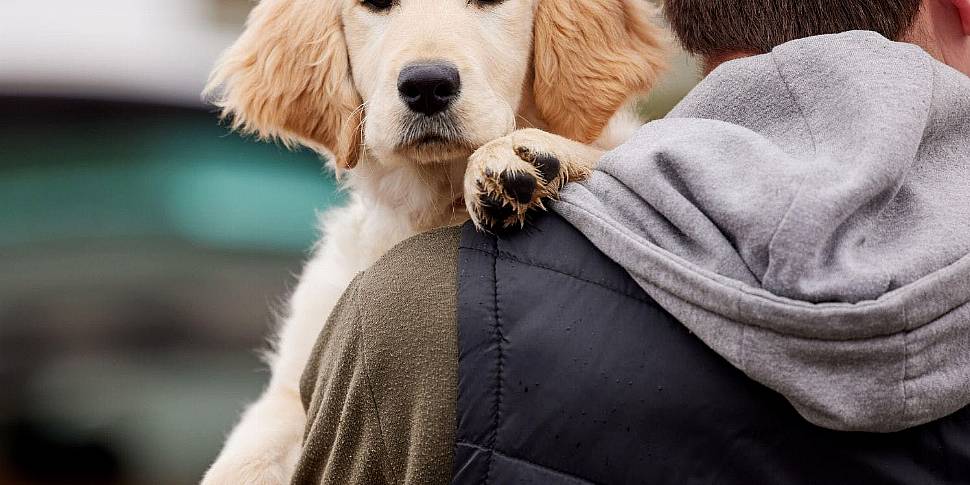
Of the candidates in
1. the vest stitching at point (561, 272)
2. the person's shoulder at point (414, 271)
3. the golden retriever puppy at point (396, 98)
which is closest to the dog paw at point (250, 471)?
the golden retriever puppy at point (396, 98)

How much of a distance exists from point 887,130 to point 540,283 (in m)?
0.53

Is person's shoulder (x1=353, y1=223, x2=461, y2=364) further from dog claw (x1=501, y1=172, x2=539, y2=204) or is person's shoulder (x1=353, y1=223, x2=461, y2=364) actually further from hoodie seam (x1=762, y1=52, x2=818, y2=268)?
hoodie seam (x1=762, y1=52, x2=818, y2=268)

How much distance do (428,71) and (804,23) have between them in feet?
3.19

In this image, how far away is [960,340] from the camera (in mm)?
1320

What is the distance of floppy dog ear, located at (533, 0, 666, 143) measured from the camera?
276cm

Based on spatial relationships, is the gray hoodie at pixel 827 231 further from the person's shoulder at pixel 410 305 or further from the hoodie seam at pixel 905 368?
the person's shoulder at pixel 410 305

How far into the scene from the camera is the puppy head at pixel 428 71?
2.52 m

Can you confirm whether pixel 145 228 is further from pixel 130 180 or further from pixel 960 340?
pixel 960 340

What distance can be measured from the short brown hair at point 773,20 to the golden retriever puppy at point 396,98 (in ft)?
1.45

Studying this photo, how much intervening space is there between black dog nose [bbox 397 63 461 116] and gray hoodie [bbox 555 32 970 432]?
105cm

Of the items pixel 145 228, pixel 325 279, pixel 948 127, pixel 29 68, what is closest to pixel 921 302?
pixel 948 127

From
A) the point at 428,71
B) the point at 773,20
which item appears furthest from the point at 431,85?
the point at 773,20

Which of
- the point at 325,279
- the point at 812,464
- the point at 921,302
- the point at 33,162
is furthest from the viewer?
the point at 33,162

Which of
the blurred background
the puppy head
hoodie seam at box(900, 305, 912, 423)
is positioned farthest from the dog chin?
the blurred background
